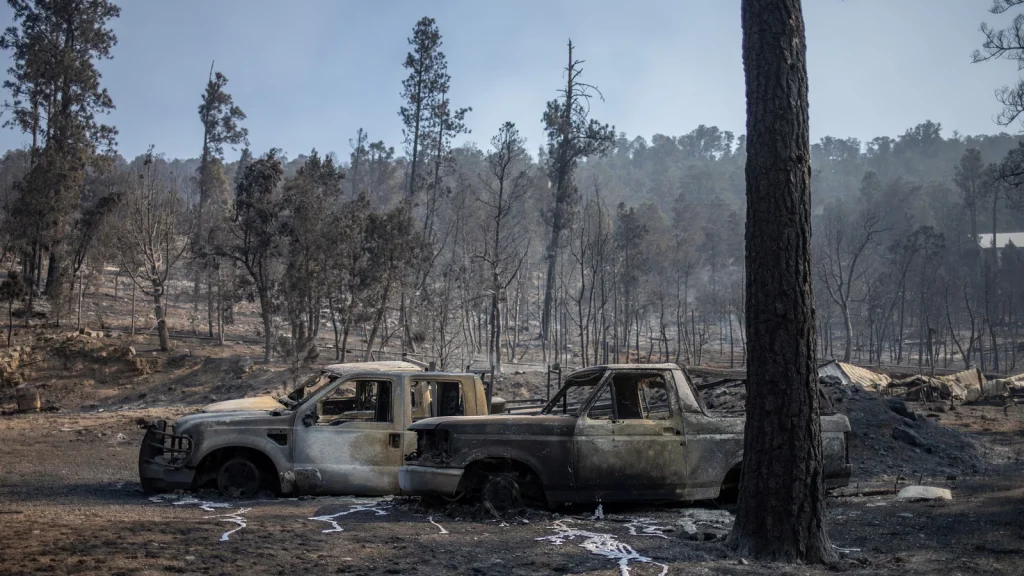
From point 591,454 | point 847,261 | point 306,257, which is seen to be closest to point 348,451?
point 591,454

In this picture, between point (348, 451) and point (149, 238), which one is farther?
point (149, 238)

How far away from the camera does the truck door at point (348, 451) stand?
32.2ft

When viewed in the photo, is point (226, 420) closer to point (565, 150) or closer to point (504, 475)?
point (504, 475)

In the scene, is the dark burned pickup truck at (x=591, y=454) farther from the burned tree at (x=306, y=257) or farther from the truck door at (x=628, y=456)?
the burned tree at (x=306, y=257)

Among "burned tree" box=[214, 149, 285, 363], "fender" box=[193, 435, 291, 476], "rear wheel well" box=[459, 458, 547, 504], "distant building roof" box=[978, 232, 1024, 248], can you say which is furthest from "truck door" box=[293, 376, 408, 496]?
"distant building roof" box=[978, 232, 1024, 248]

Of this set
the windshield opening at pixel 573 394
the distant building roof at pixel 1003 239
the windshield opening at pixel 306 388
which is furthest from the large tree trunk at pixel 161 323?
the distant building roof at pixel 1003 239

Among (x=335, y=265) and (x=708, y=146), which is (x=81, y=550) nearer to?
(x=335, y=265)

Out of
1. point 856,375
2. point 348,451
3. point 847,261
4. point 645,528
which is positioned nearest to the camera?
point 645,528

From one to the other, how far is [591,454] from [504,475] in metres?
0.92

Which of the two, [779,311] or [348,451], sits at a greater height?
[779,311]

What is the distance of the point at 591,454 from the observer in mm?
8609

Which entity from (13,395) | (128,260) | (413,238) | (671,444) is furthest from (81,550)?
(128,260)

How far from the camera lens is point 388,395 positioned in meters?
10.2

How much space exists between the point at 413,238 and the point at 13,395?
13.5 meters
